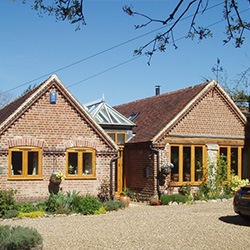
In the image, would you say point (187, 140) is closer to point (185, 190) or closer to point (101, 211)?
point (185, 190)

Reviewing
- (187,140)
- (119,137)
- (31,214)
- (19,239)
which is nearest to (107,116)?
(119,137)

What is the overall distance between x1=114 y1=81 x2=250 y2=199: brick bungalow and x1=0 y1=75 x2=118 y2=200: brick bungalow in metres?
2.25

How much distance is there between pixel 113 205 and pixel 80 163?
2.58m

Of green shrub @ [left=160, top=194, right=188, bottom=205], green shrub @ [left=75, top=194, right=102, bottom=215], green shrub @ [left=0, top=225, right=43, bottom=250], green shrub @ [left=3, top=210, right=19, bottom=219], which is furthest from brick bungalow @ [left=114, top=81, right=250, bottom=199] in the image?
green shrub @ [left=0, top=225, right=43, bottom=250]

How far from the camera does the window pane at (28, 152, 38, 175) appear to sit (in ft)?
63.4

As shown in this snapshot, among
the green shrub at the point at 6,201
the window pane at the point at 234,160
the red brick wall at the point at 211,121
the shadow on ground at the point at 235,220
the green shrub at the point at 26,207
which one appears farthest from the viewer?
the window pane at the point at 234,160

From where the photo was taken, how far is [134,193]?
23.2m

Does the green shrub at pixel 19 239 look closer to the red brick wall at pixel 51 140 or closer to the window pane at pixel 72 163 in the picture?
the red brick wall at pixel 51 140

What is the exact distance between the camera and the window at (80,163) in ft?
66.0

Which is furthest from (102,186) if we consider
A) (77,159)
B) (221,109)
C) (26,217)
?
(221,109)

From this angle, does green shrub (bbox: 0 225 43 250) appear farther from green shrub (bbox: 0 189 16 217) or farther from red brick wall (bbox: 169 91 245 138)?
red brick wall (bbox: 169 91 245 138)

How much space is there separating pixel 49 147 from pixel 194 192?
7.21m

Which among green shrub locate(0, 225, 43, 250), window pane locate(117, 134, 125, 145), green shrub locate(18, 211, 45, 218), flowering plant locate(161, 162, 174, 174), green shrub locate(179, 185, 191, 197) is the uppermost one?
window pane locate(117, 134, 125, 145)

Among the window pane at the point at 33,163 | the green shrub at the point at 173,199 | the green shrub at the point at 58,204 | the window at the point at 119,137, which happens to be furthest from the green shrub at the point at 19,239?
the window at the point at 119,137
